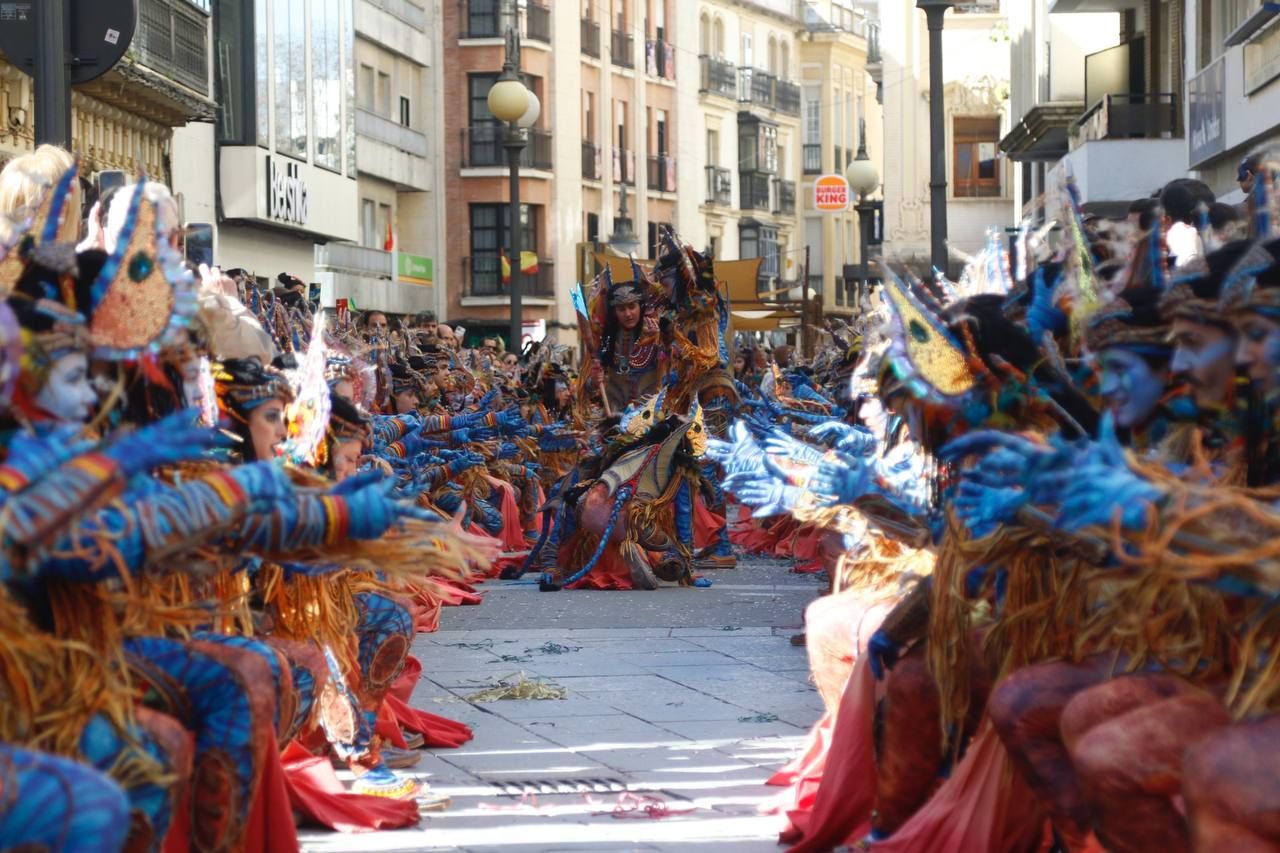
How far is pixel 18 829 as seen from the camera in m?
3.47

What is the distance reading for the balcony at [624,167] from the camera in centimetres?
4947

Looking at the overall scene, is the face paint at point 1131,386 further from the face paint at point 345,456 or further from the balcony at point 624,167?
the balcony at point 624,167

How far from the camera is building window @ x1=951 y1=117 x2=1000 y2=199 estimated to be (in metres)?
45.8

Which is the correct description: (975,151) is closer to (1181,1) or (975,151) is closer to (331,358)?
(1181,1)

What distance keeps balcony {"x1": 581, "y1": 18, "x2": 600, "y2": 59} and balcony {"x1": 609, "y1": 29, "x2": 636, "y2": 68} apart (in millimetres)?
715

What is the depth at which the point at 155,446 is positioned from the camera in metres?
3.81

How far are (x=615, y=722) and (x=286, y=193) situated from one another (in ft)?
62.6

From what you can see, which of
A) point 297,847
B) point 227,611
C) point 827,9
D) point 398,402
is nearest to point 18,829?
point 227,611

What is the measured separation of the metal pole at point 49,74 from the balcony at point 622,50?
139 feet

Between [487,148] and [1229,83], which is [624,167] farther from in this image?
[1229,83]

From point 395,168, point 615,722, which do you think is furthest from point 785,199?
point 615,722

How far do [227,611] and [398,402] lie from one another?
8.22 metres

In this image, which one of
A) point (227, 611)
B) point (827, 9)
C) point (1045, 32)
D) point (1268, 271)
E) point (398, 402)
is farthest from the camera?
point (827, 9)

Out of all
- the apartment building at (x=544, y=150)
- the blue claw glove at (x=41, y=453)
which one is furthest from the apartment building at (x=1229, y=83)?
the apartment building at (x=544, y=150)
